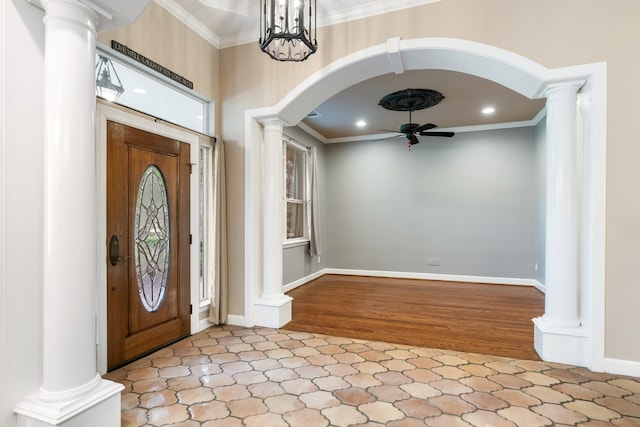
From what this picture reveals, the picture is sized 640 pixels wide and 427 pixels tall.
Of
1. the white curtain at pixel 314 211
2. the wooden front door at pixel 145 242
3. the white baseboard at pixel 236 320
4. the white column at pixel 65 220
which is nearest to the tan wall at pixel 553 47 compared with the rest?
the wooden front door at pixel 145 242

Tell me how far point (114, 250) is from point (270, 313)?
1769 mm

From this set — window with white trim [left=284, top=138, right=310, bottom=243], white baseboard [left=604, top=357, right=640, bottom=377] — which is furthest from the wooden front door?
white baseboard [left=604, top=357, right=640, bottom=377]

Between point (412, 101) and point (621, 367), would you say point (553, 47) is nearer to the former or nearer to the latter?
point (412, 101)

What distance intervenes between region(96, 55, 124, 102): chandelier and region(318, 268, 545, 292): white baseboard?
5633 mm

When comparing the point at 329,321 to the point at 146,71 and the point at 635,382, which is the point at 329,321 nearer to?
the point at 635,382

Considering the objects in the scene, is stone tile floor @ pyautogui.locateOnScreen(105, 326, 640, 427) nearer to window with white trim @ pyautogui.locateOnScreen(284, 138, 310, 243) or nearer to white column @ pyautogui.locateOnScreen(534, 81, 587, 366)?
white column @ pyautogui.locateOnScreen(534, 81, 587, 366)

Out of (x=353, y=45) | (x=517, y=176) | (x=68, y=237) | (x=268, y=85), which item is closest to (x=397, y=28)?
(x=353, y=45)

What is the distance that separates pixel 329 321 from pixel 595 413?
259 centimetres

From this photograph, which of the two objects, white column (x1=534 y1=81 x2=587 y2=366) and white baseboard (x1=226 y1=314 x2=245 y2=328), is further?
white baseboard (x1=226 y1=314 x2=245 y2=328)

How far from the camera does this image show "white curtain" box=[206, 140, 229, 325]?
3.81m

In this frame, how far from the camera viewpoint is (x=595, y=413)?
2176mm

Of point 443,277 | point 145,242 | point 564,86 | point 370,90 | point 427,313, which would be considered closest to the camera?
point 564,86

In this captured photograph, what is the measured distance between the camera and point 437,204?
7.01 meters

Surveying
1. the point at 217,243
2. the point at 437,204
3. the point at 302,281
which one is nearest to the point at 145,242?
the point at 217,243
